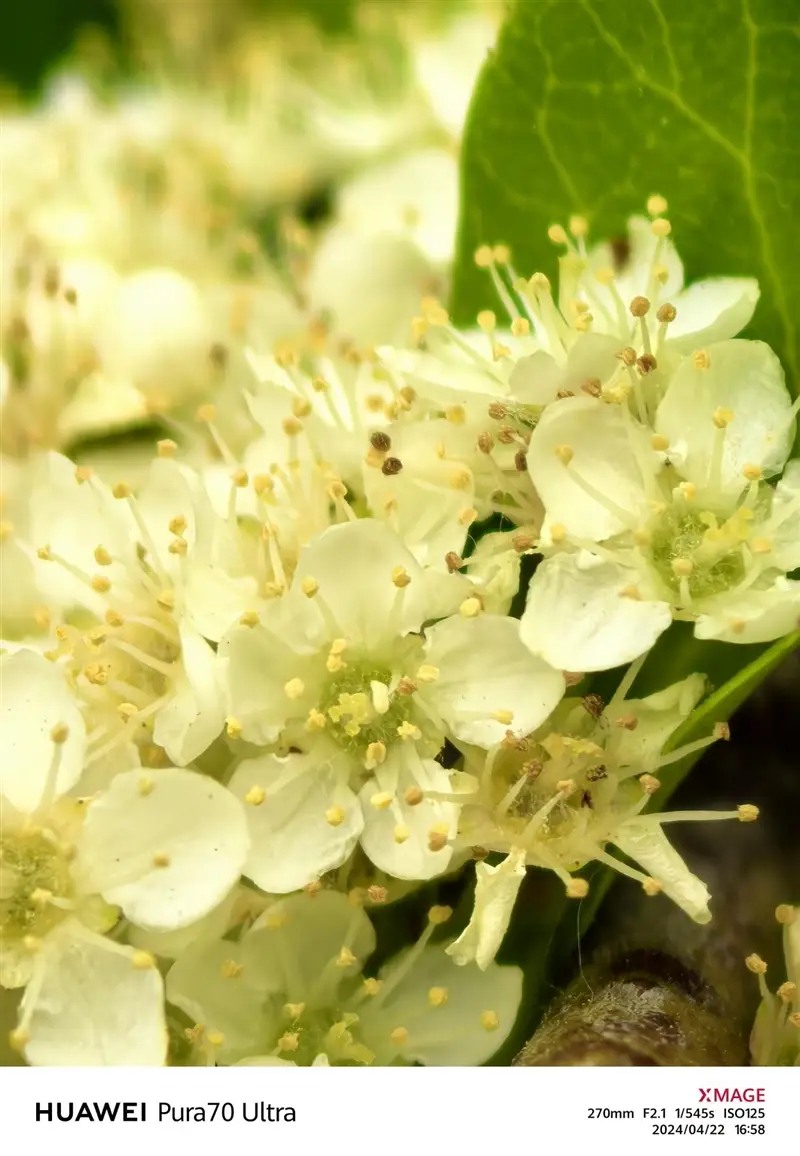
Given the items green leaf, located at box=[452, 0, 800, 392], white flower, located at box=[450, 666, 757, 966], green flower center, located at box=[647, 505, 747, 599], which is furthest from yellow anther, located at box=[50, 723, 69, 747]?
green leaf, located at box=[452, 0, 800, 392]

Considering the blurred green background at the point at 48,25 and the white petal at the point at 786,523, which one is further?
the blurred green background at the point at 48,25

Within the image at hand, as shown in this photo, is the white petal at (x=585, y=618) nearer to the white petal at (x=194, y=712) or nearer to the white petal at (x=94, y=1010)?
the white petal at (x=194, y=712)

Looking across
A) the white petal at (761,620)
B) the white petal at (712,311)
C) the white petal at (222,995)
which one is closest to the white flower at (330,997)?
the white petal at (222,995)

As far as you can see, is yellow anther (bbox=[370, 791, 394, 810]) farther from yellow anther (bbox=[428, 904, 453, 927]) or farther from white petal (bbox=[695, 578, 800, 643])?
white petal (bbox=[695, 578, 800, 643])

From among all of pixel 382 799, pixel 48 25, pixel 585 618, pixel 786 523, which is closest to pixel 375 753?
Answer: pixel 382 799
